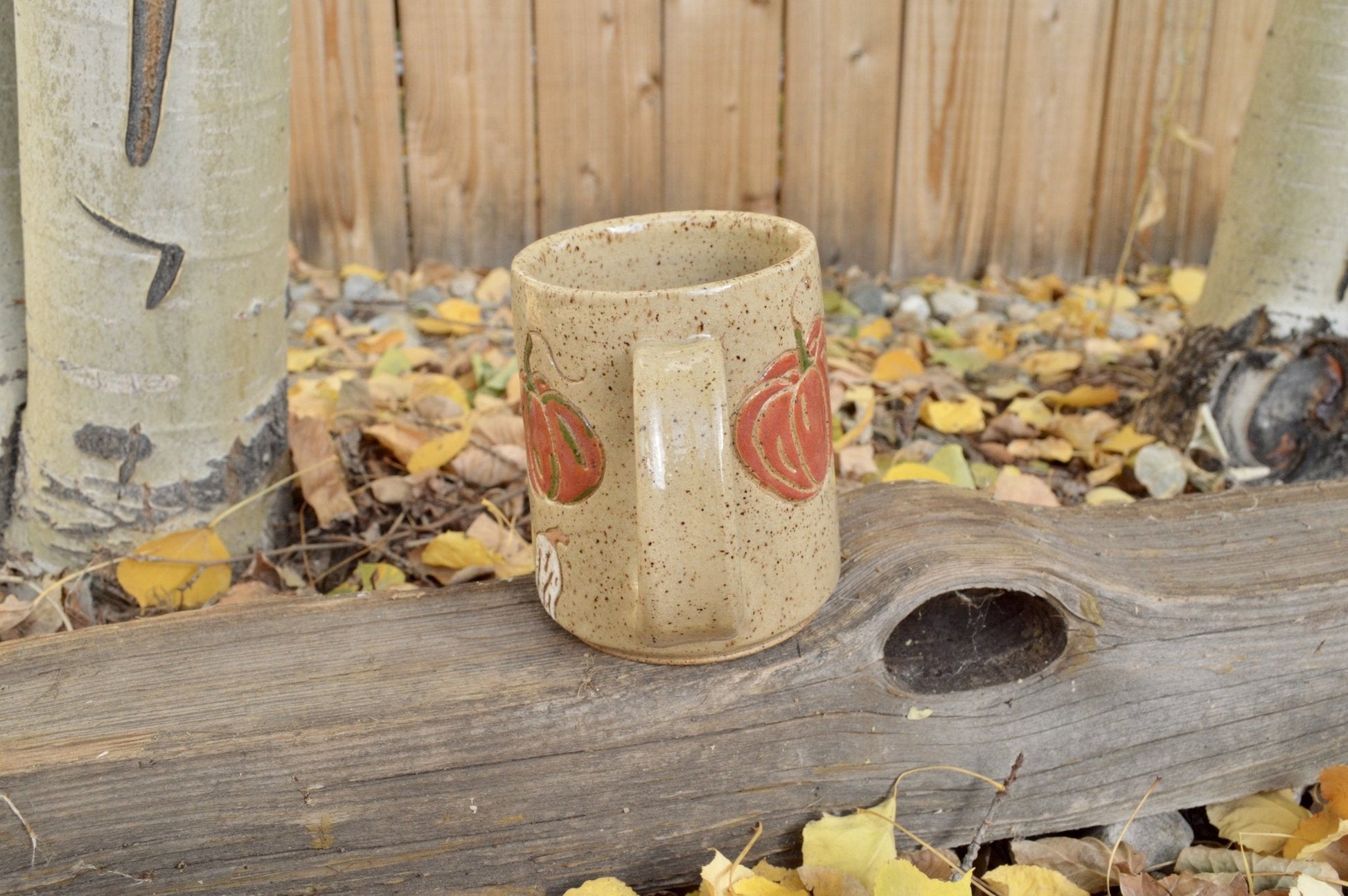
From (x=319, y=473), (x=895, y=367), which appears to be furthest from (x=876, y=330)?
(x=319, y=473)

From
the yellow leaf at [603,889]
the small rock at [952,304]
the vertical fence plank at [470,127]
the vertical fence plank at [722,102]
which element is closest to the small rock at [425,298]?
the vertical fence plank at [470,127]

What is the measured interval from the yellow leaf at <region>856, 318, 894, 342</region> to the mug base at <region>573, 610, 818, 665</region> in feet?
4.19

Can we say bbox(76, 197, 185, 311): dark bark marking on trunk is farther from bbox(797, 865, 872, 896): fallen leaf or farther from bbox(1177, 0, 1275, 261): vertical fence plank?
bbox(1177, 0, 1275, 261): vertical fence plank

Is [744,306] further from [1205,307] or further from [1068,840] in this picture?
[1205,307]

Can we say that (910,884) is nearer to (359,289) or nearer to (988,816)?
(988,816)

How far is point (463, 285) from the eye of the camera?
97.4 inches

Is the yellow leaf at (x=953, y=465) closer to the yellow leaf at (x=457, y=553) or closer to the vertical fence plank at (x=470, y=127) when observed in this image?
the yellow leaf at (x=457, y=553)

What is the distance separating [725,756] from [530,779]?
17cm

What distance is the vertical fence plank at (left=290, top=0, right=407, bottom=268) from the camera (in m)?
2.30

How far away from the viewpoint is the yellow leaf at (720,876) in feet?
3.28

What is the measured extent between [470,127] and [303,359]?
0.63 m

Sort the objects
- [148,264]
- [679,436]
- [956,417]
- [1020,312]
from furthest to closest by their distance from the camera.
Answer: [1020,312]
[956,417]
[148,264]
[679,436]

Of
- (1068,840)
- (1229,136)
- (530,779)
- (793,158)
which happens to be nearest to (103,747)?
(530,779)

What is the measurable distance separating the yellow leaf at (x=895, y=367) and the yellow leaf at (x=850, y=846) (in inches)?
42.0
